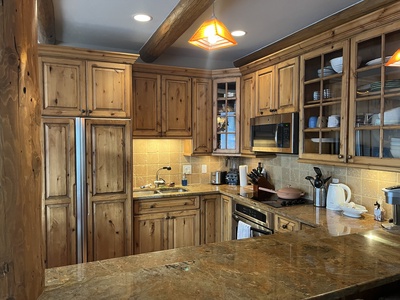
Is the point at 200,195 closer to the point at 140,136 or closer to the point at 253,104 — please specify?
the point at 140,136

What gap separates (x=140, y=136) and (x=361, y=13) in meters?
2.46

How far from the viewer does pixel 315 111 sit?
2648 mm

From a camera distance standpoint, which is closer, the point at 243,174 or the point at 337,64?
the point at 337,64

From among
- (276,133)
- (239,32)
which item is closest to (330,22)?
(239,32)

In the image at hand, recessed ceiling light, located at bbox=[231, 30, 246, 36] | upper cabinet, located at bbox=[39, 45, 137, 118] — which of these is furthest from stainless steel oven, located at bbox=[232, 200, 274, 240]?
recessed ceiling light, located at bbox=[231, 30, 246, 36]

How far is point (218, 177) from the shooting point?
4102 mm

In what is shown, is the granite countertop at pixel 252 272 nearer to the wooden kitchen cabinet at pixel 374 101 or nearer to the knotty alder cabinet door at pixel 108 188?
the wooden kitchen cabinet at pixel 374 101

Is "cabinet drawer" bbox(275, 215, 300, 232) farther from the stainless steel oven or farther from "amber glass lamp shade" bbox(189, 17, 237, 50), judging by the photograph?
"amber glass lamp shade" bbox(189, 17, 237, 50)

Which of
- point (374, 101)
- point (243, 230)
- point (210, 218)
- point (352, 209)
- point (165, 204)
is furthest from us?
point (210, 218)

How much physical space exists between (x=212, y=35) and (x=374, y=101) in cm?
124

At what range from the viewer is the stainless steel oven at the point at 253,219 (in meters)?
2.81

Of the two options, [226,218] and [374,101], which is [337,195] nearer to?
[374,101]

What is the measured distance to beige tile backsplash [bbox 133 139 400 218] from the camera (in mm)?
2588

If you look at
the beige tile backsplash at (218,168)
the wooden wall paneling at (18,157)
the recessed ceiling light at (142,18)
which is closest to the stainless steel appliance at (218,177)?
the beige tile backsplash at (218,168)
